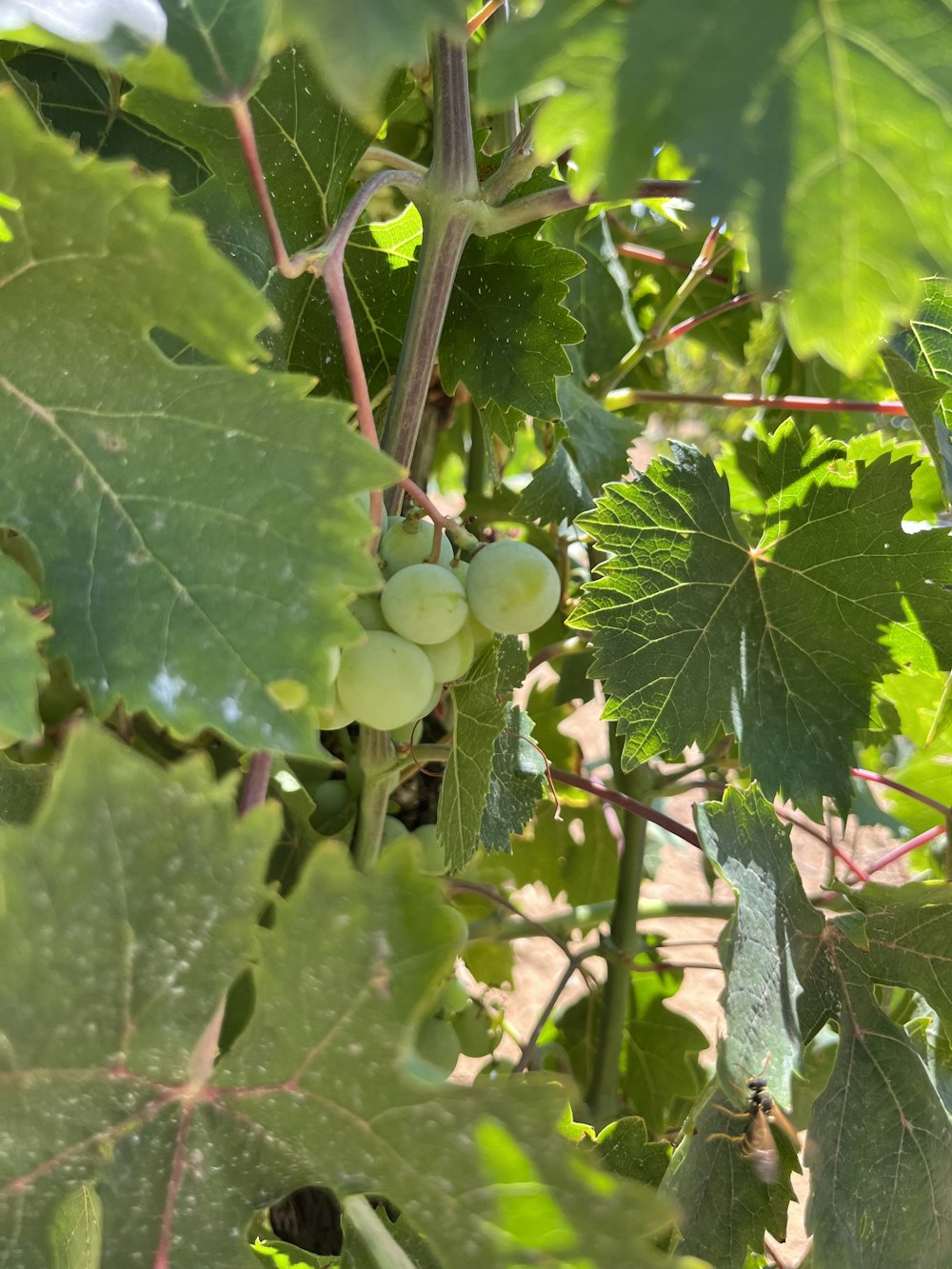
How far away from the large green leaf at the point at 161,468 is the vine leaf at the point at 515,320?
21 centimetres

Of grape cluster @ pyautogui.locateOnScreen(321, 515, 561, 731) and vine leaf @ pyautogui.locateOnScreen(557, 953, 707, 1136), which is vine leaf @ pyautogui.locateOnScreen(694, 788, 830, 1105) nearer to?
grape cluster @ pyautogui.locateOnScreen(321, 515, 561, 731)

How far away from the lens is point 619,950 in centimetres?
73

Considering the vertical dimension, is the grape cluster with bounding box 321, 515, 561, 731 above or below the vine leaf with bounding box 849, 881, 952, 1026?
above

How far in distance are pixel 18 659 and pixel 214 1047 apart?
5.3 inches

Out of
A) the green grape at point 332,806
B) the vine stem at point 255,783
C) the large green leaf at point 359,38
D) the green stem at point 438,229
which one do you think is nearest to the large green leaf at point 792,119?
the large green leaf at point 359,38

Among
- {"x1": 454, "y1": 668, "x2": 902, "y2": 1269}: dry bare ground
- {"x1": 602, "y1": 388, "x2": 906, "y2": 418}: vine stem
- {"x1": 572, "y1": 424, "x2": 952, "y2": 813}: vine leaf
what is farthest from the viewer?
{"x1": 454, "y1": 668, "x2": 902, "y2": 1269}: dry bare ground

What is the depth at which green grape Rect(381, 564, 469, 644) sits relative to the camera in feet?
1.32

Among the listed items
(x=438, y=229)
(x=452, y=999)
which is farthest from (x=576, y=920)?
(x=438, y=229)

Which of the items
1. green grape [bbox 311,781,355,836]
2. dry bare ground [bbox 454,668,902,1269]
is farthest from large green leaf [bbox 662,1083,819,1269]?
dry bare ground [bbox 454,668,902,1269]

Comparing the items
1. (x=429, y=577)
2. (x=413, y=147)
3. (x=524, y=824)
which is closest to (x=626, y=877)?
(x=524, y=824)

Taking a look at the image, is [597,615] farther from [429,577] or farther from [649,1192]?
[649,1192]

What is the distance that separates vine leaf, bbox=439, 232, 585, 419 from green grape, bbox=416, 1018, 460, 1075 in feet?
1.06

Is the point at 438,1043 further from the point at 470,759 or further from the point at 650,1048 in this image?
the point at 650,1048

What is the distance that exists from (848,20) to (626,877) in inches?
22.3
